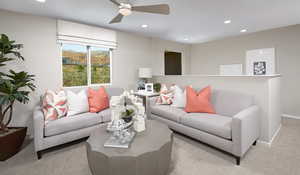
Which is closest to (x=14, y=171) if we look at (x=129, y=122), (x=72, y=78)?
(x=129, y=122)

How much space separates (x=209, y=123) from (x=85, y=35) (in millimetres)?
3198

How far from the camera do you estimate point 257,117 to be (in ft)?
7.53

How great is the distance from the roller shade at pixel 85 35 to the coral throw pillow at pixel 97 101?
1.26 meters

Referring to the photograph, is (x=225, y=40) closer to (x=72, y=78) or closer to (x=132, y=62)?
(x=132, y=62)

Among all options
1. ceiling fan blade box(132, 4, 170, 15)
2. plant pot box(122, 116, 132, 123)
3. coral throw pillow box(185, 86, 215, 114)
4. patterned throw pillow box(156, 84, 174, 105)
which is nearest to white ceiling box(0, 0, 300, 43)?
ceiling fan blade box(132, 4, 170, 15)

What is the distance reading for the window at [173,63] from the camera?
5.54 m

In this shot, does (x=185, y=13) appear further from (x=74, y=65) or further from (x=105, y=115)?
(x=74, y=65)

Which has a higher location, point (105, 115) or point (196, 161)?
point (105, 115)

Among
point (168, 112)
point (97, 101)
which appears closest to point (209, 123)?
point (168, 112)

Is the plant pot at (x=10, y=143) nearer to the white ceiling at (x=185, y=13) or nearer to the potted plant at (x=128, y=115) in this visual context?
the potted plant at (x=128, y=115)

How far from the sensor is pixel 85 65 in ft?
11.7

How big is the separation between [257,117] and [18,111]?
13.8ft

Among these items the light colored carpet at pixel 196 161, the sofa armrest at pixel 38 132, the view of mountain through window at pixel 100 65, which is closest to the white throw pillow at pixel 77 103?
the sofa armrest at pixel 38 132

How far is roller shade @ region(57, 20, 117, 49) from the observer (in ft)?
10.0
